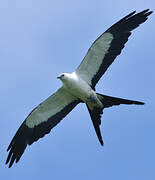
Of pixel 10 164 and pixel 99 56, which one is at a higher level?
pixel 99 56

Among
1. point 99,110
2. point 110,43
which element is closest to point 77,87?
point 99,110

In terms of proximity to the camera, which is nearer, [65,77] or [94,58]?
[65,77]

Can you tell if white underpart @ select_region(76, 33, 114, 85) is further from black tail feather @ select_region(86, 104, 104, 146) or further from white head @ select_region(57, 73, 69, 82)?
black tail feather @ select_region(86, 104, 104, 146)

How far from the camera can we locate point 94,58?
1725cm

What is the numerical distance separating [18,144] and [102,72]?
3.77 meters

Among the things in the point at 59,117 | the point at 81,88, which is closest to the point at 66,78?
the point at 81,88

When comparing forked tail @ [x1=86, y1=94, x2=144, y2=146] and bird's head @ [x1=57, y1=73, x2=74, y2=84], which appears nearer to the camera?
forked tail @ [x1=86, y1=94, x2=144, y2=146]

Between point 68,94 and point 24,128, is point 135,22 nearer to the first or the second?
point 68,94

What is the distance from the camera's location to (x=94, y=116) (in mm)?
17266

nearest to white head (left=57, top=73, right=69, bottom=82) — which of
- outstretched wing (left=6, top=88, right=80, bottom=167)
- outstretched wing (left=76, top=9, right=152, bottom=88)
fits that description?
outstretched wing (left=76, top=9, right=152, bottom=88)

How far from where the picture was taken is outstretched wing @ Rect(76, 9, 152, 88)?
1702 centimetres

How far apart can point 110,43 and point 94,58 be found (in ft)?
2.30

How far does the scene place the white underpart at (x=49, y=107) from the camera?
1775 cm

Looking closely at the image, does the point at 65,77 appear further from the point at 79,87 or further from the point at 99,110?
the point at 99,110
